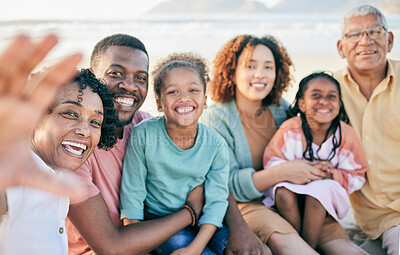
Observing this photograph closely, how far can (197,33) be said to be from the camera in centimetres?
1089

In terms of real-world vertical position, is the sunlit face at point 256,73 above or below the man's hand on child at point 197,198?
above

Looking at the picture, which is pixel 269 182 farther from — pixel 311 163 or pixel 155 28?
pixel 155 28

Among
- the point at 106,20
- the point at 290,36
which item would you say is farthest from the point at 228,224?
the point at 106,20

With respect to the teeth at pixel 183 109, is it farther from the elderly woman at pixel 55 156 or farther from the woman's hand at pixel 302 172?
the woman's hand at pixel 302 172

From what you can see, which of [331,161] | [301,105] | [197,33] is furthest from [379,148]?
[197,33]

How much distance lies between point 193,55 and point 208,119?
55cm

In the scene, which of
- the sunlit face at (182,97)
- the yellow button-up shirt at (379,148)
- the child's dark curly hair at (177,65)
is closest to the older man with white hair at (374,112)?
the yellow button-up shirt at (379,148)

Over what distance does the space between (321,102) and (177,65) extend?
1201mm

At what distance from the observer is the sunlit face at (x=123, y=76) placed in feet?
7.83

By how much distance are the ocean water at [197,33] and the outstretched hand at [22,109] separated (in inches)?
211

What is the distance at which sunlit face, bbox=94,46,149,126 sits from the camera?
7.83 ft

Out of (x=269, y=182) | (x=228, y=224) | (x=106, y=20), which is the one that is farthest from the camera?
(x=106, y=20)

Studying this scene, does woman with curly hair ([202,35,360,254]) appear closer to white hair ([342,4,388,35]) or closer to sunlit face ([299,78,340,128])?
sunlit face ([299,78,340,128])

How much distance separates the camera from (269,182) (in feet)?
9.04
